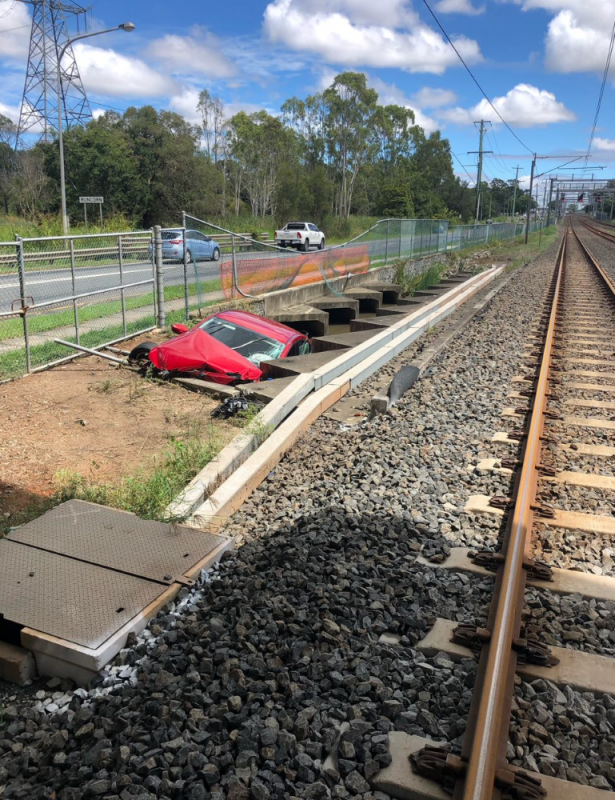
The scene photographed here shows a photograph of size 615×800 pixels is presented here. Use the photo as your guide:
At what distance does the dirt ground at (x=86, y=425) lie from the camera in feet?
19.5

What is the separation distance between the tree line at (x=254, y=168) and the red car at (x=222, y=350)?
1199 inches

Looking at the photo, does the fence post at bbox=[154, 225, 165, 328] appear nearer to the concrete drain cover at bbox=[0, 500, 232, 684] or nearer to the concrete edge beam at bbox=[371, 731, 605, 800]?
the concrete drain cover at bbox=[0, 500, 232, 684]

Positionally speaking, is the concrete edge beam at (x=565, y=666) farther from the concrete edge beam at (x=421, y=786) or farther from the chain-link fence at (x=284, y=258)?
the chain-link fence at (x=284, y=258)

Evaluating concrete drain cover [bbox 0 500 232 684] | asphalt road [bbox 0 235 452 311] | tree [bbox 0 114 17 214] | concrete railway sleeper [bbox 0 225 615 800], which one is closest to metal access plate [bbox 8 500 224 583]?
concrete drain cover [bbox 0 500 232 684]

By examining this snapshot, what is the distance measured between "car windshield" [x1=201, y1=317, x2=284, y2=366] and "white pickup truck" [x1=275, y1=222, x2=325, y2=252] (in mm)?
27764

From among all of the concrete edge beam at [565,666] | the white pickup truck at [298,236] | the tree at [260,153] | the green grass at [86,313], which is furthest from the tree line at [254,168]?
the concrete edge beam at [565,666]

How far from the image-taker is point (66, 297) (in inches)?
387

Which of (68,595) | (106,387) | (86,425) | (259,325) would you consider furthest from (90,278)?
(68,595)

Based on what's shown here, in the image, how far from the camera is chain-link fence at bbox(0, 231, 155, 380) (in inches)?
360

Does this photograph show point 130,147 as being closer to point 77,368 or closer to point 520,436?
point 77,368

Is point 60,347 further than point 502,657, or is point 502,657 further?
point 60,347

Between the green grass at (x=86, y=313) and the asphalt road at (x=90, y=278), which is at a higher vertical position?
the asphalt road at (x=90, y=278)

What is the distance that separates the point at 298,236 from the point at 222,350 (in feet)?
96.1

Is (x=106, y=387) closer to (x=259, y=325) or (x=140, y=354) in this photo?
(x=140, y=354)
